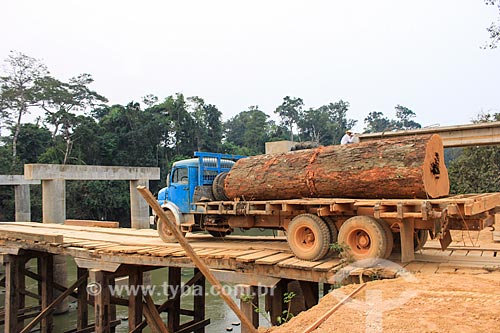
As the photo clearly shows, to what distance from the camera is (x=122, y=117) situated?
44.9 meters

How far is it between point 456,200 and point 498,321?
9.19 ft

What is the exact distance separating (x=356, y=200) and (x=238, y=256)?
2279 millimetres

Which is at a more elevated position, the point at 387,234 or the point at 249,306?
the point at 387,234

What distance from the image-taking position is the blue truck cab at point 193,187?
10398 mm

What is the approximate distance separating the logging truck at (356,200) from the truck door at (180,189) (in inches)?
36.6

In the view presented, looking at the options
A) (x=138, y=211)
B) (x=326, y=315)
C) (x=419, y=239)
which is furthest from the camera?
(x=138, y=211)

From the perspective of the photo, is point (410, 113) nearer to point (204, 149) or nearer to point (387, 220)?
point (204, 149)

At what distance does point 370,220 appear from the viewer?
709cm

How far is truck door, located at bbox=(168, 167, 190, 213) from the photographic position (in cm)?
1066

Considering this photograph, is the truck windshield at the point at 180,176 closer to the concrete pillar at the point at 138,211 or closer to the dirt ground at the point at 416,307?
the dirt ground at the point at 416,307

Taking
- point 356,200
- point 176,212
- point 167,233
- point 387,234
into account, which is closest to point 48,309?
point 167,233

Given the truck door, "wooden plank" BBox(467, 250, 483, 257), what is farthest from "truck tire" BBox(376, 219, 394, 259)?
the truck door

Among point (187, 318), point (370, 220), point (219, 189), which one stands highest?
point (219, 189)

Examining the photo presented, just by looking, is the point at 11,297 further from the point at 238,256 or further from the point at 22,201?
the point at 22,201
